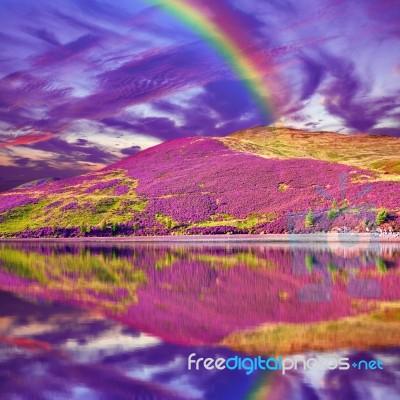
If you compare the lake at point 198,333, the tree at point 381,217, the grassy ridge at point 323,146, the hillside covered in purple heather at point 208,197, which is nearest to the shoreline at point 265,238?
the hillside covered in purple heather at point 208,197

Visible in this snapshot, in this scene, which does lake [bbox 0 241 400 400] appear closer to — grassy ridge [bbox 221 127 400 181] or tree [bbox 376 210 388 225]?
tree [bbox 376 210 388 225]

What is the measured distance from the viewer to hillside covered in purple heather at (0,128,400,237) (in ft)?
238

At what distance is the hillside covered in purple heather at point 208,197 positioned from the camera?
2859 inches

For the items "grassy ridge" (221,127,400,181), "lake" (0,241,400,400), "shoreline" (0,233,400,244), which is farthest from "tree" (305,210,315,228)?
"grassy ridge" (221,127,400,181)

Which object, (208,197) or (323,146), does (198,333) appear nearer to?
(208,197)

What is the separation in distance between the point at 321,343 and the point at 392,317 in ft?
13.6

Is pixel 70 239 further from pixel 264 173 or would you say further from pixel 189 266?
pixel 189 266

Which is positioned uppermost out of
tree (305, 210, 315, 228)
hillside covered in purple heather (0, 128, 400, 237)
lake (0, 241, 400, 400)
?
hillside covered in purple heather (0, 128, 400, 237)

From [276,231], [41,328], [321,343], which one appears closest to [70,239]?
[276,231]

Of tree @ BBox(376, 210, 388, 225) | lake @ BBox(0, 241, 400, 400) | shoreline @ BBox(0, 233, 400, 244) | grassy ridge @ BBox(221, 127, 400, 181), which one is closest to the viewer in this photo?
lake @ BBox(0, 241, 400, 400)

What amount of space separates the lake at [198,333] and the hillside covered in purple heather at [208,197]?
43219 millimetres

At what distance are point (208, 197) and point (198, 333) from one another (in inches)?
2950

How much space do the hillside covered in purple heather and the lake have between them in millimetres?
43219

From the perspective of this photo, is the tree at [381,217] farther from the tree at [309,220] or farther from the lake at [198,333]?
the lake at [198,333]
